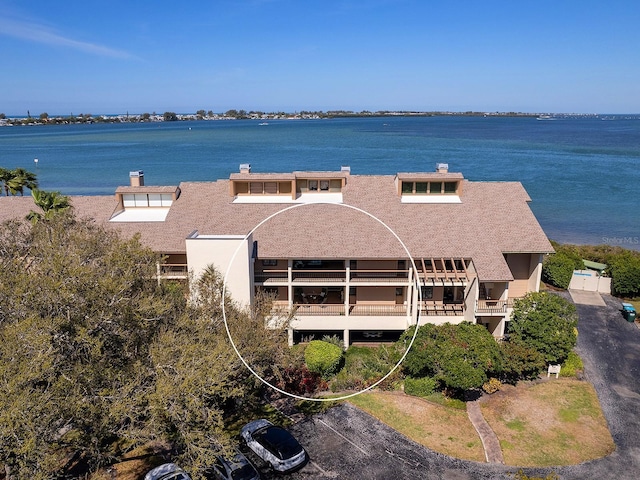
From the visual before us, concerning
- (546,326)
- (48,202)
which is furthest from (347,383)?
(48,202)

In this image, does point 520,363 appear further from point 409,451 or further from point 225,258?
point 225,258

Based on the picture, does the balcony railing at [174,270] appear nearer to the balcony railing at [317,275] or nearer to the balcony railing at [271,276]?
the balcony railing at [271,276]

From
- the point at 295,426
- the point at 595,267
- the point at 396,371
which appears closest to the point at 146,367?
the point at 295,426

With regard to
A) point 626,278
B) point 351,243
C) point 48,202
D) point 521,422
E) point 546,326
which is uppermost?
point 48,202

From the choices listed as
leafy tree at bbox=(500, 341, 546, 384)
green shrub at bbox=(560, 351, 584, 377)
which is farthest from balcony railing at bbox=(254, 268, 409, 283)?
green shrub at bbox=(560, 351, 584, 377)

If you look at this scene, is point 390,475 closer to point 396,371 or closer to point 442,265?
point 396,371

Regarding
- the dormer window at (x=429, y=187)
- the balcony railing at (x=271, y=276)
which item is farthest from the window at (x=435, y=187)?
the balcony railing at (x=271, y=276)

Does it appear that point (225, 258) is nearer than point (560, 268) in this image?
Yes
